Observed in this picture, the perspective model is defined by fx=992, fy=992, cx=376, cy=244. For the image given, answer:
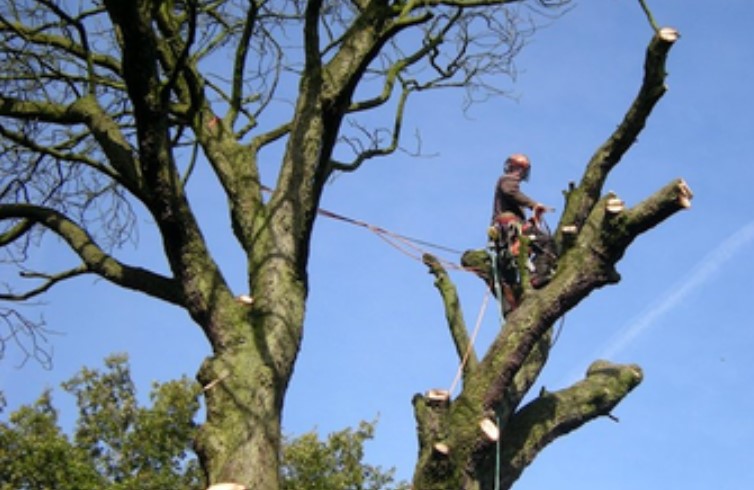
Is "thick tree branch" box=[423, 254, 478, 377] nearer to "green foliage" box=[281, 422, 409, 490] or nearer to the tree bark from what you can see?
the tree bark

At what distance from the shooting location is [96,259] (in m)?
5.61

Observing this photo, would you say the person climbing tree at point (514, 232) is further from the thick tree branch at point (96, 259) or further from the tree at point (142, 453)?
the tree at point (142, 453)

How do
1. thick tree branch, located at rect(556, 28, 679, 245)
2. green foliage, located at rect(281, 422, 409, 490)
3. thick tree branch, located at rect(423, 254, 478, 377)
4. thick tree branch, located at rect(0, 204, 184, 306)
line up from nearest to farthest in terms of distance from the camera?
thick tree branch, located at rect(0, 204, 184, 306) < thick tree branch, located at rect(556, 28, 679, 245) < thick tree branch, located at rect(423, 254, 478, 377) < green foliage, located at rect(281, 422, 409, 490)

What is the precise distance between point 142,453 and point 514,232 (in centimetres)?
1278

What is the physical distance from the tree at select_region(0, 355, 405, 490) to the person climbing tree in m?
10.2

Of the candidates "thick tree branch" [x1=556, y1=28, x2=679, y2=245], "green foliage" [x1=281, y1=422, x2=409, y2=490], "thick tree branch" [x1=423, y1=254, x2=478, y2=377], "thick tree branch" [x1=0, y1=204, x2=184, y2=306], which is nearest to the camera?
"thick tree branch" [x1=0, y1=204, x2=184, y2=306]

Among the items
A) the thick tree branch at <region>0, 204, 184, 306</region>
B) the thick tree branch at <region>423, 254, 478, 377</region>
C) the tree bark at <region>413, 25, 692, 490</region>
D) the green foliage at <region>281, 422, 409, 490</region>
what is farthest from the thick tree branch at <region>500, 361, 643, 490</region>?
the green foliage at <region>281, 422, 409, 490</region>

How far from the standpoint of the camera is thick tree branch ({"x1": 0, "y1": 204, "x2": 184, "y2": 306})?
5.43 m

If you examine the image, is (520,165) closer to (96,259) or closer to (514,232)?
(514,232)

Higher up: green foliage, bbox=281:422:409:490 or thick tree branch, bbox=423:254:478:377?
green foliage, bbox=281:422:409:490

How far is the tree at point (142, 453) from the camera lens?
1686cm

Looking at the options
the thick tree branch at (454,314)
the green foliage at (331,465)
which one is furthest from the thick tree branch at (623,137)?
the green foliage at (331,465)

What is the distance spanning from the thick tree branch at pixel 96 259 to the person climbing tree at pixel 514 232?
7.52 ft

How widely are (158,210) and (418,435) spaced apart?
195 centimetres
